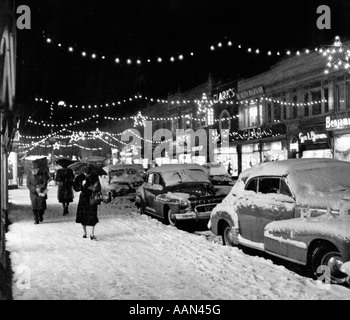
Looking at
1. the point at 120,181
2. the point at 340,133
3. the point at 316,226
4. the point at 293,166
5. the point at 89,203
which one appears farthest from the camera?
the point at 340,133

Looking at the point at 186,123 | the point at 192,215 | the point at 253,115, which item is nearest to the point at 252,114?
the point at 253,115

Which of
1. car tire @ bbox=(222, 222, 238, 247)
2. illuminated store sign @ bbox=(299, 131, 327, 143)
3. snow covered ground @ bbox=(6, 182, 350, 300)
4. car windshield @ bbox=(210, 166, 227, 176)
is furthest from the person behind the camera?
car windshield @ bbox=(210, 166, 227, 176)

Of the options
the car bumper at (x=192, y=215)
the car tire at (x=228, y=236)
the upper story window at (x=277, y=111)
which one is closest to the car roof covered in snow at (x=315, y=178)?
the car tire at (x=228, y=236)

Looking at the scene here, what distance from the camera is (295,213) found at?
22.7 ft

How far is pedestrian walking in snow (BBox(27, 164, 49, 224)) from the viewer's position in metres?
12.1

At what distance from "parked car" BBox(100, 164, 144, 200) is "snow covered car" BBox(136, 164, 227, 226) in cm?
401

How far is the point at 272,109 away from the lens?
3428cm

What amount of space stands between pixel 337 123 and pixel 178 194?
60.3 feet

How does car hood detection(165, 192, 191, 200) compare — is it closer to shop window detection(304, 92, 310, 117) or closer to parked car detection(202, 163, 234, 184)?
parked car detection(202, 163, 234, 184)

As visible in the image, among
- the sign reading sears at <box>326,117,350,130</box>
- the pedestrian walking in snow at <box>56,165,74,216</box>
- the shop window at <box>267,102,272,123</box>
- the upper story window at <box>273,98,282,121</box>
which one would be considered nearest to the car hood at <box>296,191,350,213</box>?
the pedestrian walking in snow at <box>56,165,74,216</box>

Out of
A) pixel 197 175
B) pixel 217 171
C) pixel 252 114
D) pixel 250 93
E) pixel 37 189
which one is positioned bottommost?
pixel 37 189

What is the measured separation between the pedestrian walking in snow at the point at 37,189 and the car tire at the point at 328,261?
8532 mm

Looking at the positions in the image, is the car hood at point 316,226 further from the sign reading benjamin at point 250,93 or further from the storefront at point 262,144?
the sign reading benjamin at point 250,93

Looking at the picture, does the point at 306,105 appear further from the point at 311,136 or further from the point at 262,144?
the point at 262,144
